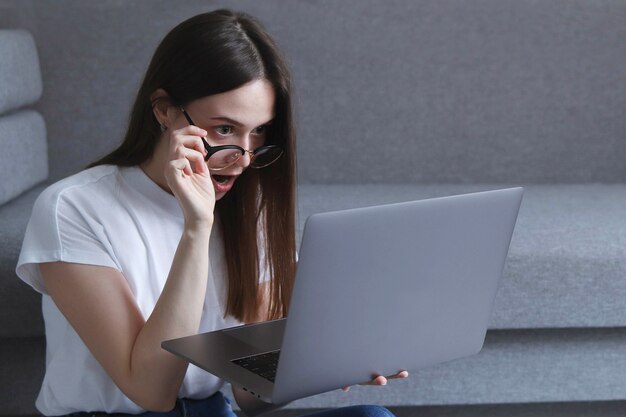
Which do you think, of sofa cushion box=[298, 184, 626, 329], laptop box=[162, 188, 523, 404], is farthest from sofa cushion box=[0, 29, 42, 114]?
laptop box=[162, 188, 523, 404]

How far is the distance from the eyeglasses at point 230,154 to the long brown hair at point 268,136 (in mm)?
25

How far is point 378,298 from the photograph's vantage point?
974 mm

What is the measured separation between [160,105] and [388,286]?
0.48m

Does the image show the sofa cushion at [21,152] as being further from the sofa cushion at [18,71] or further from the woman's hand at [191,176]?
the woman's hand at [191,176]

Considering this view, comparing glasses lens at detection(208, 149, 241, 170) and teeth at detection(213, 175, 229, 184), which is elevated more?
glasses lens at detection(208, 149, 241, 170)

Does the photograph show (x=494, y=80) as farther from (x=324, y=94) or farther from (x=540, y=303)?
(x=540, y=303)

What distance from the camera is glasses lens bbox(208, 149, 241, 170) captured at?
4.02 feet

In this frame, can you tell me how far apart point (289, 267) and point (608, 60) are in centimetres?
146

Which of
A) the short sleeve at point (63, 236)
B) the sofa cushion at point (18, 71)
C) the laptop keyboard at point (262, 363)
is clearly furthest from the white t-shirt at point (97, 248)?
the sofa cushion at point (18, 71)

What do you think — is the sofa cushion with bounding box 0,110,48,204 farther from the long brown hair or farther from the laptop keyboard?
the laptop keyboard

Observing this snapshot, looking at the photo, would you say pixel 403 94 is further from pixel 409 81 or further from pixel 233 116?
pixel 233 116

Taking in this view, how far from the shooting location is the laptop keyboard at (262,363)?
1.03 m

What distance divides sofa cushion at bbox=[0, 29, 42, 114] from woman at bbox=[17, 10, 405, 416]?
2.62ft

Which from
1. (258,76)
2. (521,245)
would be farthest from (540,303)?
(258,76)
